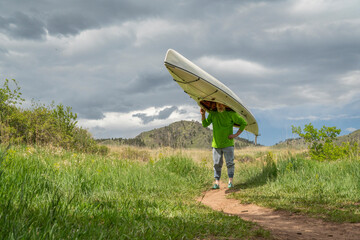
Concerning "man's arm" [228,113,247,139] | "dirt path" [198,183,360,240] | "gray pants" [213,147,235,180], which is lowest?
"dirt path" [198,183,360,240]

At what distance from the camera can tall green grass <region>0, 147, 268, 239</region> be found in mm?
2768

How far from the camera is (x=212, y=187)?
9.14m

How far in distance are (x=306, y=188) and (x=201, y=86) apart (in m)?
3.95

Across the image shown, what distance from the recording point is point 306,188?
7266 millimetres

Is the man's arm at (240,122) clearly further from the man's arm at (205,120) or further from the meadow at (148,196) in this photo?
the meadow at (148,196)

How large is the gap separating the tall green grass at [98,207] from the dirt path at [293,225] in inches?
23.0

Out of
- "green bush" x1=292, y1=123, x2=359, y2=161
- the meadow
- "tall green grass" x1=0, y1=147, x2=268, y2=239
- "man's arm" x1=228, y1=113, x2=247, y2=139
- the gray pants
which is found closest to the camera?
"tall green grass" x1=0, y1=147, x2=268, y2=239

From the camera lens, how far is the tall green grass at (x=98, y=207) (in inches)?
109

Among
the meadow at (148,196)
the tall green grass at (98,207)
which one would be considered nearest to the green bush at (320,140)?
the meadow at (148,196)

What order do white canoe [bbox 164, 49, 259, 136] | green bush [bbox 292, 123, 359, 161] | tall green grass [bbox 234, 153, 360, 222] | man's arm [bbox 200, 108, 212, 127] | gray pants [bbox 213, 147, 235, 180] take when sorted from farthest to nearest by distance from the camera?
1. green bush [bbox 292, 123, 359, 161]
2. man's arm [bbox 200, 108, 212, 127]
3. gray pants [bbox 213, 147, 235, 180]
4. white canoe [bbox 164, 49, 259, 136]
5. tall green grass [bbox 234, 153, 360, 222]

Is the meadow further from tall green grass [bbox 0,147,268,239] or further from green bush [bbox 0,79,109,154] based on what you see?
green bush [bbox 0,79,109,154]

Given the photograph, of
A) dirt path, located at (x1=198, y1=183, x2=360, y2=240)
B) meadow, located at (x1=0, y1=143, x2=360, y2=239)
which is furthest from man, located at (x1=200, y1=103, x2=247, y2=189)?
dirt path, located at (x1=198, y1=183, x2=360, y2=240)

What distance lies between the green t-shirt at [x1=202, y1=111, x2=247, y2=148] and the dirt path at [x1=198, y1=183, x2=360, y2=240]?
2144 mm

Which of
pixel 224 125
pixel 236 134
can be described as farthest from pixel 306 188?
pixel 224 125
